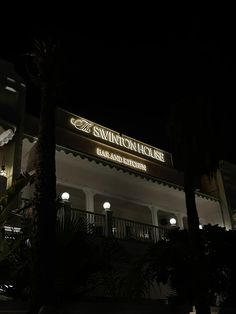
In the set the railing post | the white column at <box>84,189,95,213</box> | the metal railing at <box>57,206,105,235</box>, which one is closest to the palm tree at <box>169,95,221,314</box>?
the metal railing at <box>57,206,105,235</box>

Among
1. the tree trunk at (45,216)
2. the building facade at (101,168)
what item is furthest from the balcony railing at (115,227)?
the tree trunk at (45,216)

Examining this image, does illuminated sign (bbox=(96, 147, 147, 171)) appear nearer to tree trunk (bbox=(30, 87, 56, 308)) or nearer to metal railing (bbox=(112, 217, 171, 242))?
metal railing (bbox=(112, 217, 171, 242))

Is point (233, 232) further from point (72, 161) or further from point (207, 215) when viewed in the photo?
point (207, 215)

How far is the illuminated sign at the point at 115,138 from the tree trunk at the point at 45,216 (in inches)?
384

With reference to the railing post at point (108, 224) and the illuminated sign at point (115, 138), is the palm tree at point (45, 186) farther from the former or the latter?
the illuminated sign at point (115, 138)

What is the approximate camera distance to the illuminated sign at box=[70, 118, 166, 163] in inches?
723

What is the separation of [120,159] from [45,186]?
11.2 metres

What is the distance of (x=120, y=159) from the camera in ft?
61.4

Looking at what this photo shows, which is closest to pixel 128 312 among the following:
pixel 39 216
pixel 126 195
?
pixel 39 216

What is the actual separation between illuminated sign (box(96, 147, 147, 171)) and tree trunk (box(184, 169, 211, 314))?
695cm

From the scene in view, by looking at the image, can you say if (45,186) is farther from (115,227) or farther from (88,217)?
(115,227)

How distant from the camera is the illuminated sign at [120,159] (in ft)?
59.1

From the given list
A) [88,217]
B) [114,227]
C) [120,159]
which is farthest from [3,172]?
[120,159]

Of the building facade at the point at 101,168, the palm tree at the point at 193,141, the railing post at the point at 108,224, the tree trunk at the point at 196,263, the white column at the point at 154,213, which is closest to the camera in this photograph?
the tree trunk at the point at 196,263
